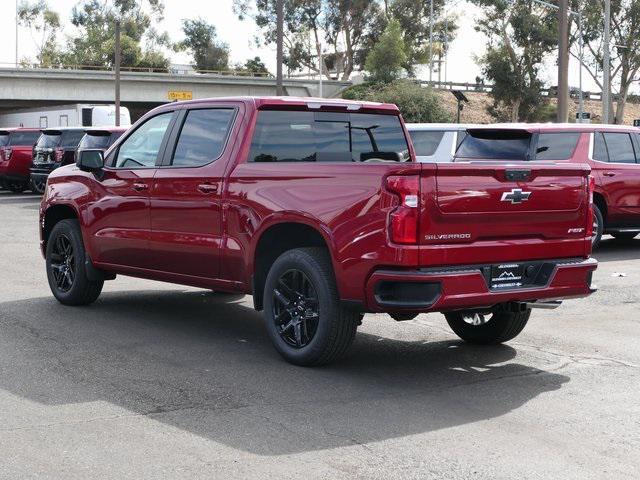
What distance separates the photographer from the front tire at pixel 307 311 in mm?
6668

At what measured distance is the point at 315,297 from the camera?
6.81 m

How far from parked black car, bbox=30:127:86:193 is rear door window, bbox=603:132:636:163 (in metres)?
15.0

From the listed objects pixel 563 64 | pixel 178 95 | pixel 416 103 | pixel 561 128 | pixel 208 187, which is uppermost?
pixel 178 95

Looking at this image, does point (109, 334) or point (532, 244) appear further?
point (109, 334)

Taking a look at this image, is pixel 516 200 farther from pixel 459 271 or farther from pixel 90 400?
pixel 90 400

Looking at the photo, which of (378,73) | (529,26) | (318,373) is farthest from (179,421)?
(378,73)

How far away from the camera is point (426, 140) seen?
1555 centimetres

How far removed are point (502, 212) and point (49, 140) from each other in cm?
2167

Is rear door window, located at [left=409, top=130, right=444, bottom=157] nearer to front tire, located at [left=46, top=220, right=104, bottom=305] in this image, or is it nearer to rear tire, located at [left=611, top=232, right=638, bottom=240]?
rear tire, located at [left=611, top=232, right=638, bottom=240]

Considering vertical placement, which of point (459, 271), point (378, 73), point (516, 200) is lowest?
point (459, 271)

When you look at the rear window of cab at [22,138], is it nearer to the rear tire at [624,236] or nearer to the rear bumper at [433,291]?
the rear tire at [624,236]

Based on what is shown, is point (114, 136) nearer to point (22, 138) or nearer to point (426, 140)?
point (22, 138)

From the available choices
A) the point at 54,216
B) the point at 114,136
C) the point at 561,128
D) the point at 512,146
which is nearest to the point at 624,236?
the point at 561,128

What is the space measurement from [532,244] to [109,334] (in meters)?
3.45
